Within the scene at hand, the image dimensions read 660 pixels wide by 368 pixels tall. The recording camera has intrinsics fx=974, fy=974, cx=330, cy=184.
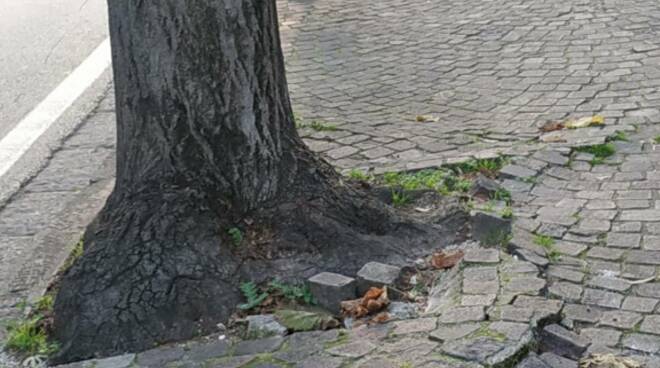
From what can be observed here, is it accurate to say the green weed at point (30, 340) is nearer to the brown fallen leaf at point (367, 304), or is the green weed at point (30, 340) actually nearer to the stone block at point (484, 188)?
the brown fallen leaf at point (367, 304)

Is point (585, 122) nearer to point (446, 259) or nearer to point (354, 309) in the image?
point (446, 259)

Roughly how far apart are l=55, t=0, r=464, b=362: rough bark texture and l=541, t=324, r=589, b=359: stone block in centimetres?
91

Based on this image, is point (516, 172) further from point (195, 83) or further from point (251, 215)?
point (195, 83)

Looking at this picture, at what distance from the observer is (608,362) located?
3357 mm

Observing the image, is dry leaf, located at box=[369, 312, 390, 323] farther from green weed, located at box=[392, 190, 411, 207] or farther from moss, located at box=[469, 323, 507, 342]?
green weed, located at box=[392, 190, 411, 207]

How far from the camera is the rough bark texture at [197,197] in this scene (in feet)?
12.7

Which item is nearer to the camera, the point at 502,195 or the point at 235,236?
the point at 235,236

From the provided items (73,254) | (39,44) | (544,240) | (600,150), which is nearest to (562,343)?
(544,240)

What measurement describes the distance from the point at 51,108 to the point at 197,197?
3.86 meters

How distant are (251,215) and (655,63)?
401 centimetres

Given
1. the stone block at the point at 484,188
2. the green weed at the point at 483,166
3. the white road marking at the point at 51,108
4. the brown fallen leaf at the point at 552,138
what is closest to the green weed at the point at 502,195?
the stone block at the point at 484,188

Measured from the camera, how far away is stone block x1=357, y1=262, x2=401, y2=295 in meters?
3.93

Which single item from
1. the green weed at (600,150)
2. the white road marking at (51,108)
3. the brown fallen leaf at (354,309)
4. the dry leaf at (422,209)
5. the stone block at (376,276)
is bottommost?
the white road marking at (51,108)

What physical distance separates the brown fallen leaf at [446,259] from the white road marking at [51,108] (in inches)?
128
